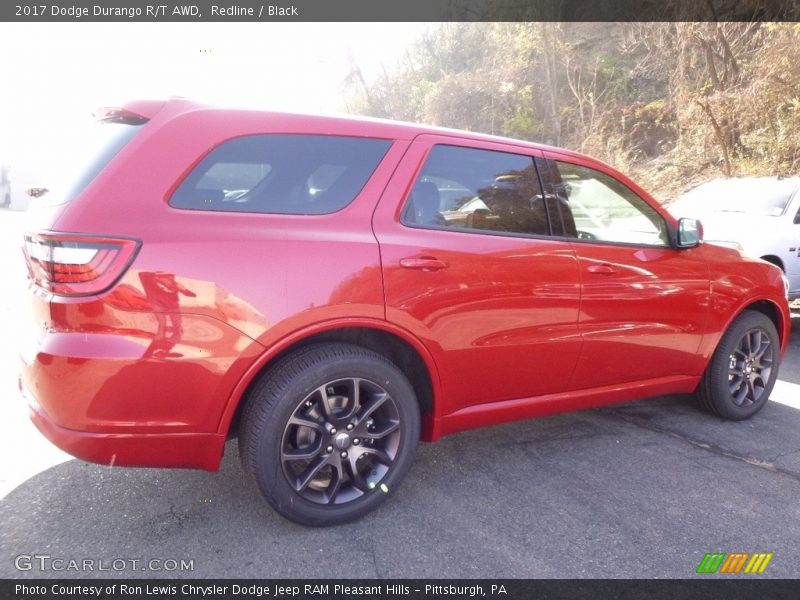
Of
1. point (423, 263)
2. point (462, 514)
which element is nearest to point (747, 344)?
point (462, 514)

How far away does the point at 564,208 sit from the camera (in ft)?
10.8

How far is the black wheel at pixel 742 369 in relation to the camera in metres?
4.00

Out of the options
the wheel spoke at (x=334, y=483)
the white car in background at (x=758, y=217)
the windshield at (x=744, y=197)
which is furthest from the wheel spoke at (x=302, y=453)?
the windshield at (x=744, y=197)

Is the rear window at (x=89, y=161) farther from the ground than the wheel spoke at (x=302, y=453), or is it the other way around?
the rear window at (x=89, y=161)

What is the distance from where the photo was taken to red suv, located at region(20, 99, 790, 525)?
7.20ft

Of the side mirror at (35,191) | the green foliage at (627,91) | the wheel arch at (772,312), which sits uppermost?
the green foliage at (627,91)

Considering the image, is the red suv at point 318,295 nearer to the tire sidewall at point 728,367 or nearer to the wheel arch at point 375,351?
the wheel arch at point 375,351

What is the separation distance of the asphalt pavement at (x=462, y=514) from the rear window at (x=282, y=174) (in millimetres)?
986

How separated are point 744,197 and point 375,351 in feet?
21.5

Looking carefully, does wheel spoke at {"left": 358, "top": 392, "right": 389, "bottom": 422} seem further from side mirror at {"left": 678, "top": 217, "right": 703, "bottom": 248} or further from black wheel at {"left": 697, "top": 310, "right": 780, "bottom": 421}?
black wheel at {"left": 697, "top": 310, "right": 780, "bottom": 421}

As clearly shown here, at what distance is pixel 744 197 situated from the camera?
7.39m

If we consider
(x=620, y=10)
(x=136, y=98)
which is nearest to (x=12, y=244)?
(x=136, y=98)

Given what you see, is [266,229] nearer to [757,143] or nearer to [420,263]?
[420,263]
